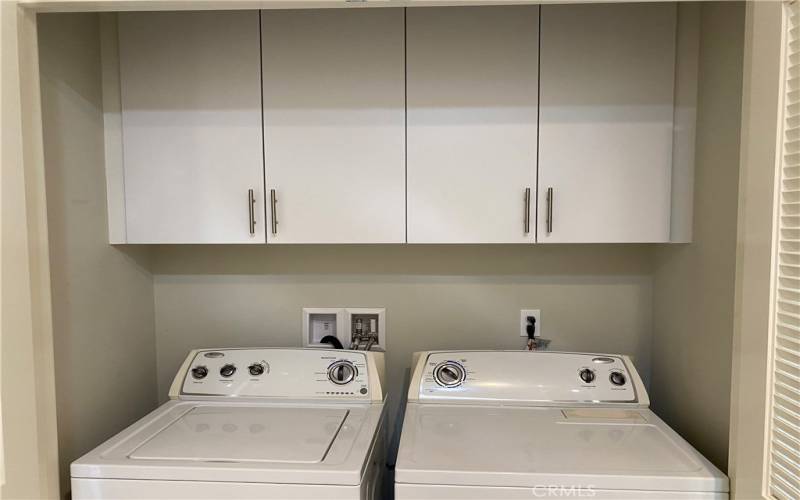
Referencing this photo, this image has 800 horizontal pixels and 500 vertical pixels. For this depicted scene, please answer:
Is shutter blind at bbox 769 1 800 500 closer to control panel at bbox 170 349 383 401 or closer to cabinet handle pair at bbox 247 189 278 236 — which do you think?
control panel at bbox 170 349 383 401

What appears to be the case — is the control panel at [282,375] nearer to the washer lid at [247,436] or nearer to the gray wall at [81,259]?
the washer lid at [247,436]

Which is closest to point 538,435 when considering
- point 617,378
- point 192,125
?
point 617,378

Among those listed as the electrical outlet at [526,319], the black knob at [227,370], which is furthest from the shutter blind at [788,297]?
the black knob at [227,370]

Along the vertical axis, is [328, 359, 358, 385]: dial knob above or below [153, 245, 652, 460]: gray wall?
below

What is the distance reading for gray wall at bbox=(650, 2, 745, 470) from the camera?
1394mm

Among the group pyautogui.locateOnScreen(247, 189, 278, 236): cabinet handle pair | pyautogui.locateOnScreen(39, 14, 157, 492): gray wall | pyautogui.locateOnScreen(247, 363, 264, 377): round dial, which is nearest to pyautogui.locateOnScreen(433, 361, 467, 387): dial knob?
pyautogui.locateOnScreen(247, 363, 264, 377): round dial

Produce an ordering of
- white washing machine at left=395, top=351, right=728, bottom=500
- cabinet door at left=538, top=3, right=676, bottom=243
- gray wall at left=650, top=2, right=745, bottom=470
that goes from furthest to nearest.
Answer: cabinet door at left=538, top=3, right=676, bottom=243
gray wall at left=650, top=2, right=745, bottom=470
white washing machine at left=395, top=351, right=728, bottom=500

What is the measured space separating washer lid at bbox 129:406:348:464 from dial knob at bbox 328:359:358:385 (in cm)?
11

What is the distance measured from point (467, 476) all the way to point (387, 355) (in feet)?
2.84

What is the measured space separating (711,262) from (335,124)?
47.2 inches

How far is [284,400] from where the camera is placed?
168cm

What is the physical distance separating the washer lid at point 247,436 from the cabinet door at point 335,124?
54 cm

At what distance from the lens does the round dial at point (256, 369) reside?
1.72m

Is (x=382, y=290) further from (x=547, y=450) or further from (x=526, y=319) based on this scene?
(x=547, y=450)
